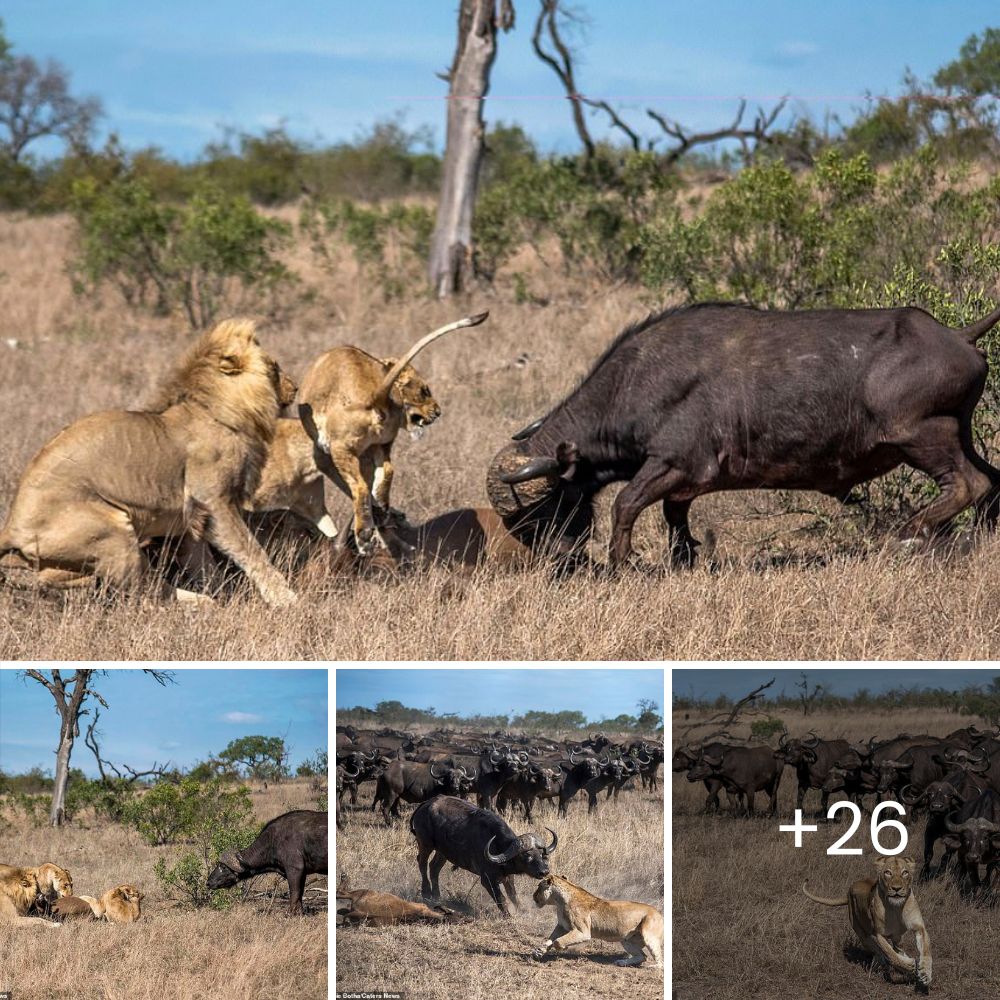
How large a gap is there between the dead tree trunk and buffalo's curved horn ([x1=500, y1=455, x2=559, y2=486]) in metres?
16.2

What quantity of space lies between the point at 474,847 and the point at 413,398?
378cm

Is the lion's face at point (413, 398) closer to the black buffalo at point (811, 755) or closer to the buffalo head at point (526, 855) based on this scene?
the buffalo head at point (526, 855)

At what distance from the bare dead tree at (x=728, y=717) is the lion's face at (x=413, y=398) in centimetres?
372

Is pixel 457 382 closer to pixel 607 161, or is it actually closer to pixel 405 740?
pixel 607 161

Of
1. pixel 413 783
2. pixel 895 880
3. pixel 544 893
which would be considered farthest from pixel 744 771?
pixel 413 783

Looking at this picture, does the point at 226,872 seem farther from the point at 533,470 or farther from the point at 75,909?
the point at 533,470

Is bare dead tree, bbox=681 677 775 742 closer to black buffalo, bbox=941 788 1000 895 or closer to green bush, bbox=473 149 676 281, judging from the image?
black buffalo, bbox=941 788 1000 895

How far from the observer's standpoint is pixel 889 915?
5430 millimetres

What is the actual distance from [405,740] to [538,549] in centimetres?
430

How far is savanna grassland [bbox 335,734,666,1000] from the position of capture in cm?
532

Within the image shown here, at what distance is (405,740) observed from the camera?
5.49 metres

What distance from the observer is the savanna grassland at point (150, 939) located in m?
5.39

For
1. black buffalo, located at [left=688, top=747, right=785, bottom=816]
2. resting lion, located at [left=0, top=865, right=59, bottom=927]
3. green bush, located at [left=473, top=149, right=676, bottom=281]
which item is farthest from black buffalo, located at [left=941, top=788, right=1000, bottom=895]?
green bush, located at [left=473, top=149, right=676, bottom=281]

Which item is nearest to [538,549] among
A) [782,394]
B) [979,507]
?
[782,394]
